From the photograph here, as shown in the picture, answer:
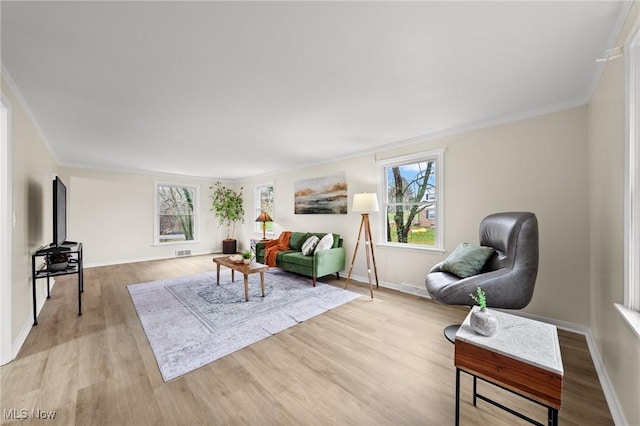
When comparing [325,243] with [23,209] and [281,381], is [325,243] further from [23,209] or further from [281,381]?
[23,209]

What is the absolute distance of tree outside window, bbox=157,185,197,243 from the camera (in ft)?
21.7

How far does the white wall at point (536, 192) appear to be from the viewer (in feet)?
8.31

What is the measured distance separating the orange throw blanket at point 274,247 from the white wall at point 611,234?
4.22 meters

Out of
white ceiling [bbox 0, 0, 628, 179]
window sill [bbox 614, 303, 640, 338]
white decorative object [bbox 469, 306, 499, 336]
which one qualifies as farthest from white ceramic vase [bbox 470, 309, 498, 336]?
white ceiling [bbox 0, 0, 628, 179]

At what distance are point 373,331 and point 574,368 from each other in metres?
1.58

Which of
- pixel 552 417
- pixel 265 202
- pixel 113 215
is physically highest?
pixel 265 202

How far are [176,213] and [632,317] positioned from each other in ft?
26.2

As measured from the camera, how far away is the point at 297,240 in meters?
5.17

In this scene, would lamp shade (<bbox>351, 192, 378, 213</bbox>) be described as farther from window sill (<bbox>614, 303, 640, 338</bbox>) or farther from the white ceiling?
window sill (<bbox>614, 303, 640, 338</bbox>)

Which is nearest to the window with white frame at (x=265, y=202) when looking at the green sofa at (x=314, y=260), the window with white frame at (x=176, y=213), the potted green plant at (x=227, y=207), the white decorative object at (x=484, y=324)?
the potted green plant at (x=227, y=207)

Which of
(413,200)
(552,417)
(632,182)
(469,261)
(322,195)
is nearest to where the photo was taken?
(552,417)

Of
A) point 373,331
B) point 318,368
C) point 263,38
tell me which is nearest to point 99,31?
point 263,38

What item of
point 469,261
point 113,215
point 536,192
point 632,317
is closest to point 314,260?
point 469,261

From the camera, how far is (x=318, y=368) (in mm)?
1943
